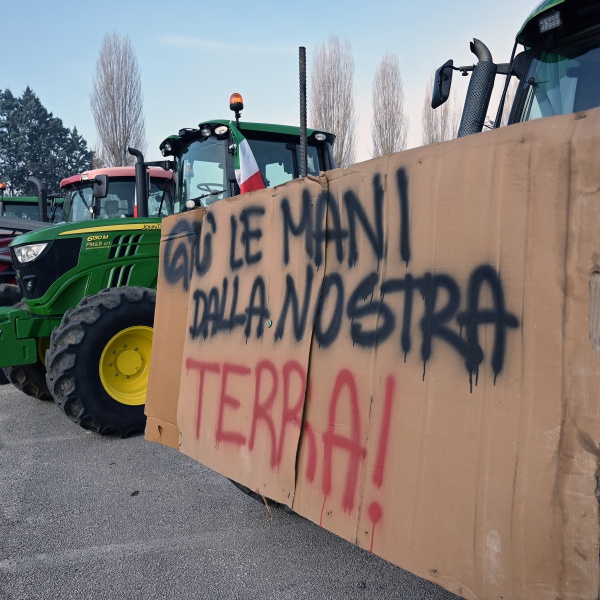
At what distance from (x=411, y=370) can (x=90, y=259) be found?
13.7ft

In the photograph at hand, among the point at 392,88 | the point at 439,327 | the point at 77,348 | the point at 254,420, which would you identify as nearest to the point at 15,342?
the point at 77,348

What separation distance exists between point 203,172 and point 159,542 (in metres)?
3.75

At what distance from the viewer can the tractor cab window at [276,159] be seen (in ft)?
19.1

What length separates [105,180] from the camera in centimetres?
605

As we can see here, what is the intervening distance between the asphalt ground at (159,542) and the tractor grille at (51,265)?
156 centimetres

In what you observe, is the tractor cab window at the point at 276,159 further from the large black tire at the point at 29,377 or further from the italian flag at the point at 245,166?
the large black tire at the point at 29,377

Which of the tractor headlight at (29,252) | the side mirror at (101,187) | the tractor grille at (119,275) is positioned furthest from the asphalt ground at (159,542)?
the side mirror at (101,187)

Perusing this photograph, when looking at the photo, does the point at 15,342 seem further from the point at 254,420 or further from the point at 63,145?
the point at 63,145

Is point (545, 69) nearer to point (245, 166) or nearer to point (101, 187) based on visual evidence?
point (245, 166)

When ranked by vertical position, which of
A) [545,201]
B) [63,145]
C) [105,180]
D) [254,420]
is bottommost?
[254,420]

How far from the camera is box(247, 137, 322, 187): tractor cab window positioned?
5.84m

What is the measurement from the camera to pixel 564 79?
3.32 m

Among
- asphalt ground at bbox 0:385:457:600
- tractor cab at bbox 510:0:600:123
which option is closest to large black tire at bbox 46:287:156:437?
asphalt ground at bbox 0:385:457:600

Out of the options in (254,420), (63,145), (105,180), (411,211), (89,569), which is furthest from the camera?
(63,145)
